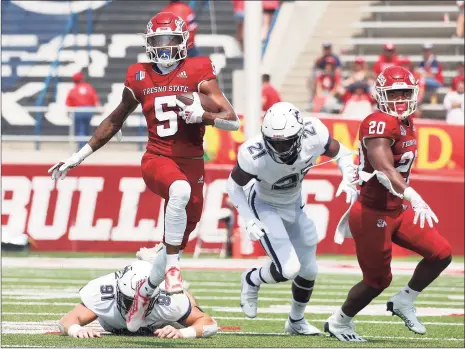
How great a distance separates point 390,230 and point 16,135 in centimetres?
1077

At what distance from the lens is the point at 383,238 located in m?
7.55

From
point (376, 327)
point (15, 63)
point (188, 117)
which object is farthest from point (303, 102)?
point (188, 117)

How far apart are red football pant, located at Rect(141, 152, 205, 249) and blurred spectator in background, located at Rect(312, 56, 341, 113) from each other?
32.9 ft

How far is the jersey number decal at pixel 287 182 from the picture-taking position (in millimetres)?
7625

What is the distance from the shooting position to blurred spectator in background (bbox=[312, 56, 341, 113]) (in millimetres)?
17688

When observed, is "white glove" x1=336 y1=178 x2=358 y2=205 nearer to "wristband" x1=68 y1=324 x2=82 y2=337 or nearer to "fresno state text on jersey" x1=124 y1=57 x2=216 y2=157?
"fresno state text on jersey" x1=124 y1=57 x2=216 y2=157

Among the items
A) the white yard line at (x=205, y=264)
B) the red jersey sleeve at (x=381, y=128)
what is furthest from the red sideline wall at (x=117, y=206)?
the red jersey sleeve at (x=381, y=128)

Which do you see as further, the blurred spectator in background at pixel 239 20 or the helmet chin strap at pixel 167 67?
the blurred spectator in background at pixel 239 20

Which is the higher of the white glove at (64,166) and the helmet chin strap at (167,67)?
the helmet chin strap at (167,67)

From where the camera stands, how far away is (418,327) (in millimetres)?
7711

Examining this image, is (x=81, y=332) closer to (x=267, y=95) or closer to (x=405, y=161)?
(x=405, y=161)

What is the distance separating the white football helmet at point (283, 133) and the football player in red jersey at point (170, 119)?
0.76ft

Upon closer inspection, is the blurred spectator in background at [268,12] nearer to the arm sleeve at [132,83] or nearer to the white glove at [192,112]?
the arm sleeve at [132,83]

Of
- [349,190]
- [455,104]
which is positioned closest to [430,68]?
[455,104]
